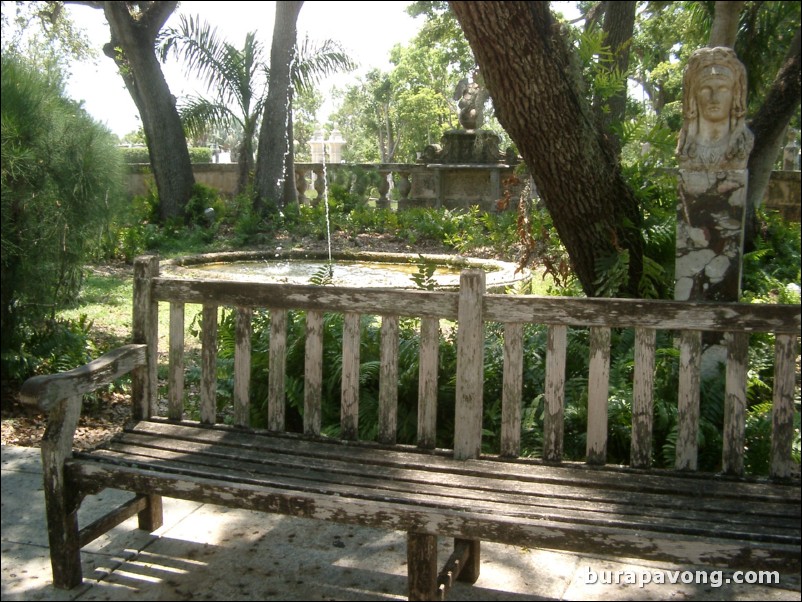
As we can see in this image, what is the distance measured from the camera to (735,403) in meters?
3.12

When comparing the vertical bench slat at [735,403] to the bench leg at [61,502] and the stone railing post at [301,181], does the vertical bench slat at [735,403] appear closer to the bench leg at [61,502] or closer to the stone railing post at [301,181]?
the bench leg at [61,502]

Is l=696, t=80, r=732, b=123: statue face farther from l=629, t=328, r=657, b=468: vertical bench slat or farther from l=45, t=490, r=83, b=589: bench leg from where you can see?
l=45, t=490, r=83, b=589: bench leg

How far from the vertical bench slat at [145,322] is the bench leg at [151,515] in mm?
453

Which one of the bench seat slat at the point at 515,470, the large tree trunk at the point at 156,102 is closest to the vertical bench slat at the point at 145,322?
the bench seat slat at the point at 515,470

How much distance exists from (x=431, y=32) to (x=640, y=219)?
13741 mm

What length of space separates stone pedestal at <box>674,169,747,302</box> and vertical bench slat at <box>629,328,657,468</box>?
114 centimetres

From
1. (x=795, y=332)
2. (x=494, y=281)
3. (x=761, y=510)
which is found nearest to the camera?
(x=761, y=510)

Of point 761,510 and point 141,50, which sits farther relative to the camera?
point 141,50

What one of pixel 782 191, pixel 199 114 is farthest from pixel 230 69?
pixel 782 191

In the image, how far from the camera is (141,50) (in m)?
14.4

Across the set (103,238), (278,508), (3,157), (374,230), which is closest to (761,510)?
(278,508)

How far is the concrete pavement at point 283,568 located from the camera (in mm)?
3174

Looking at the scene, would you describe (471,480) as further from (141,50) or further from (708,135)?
(141,50)

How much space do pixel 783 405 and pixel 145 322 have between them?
2.64 metres
